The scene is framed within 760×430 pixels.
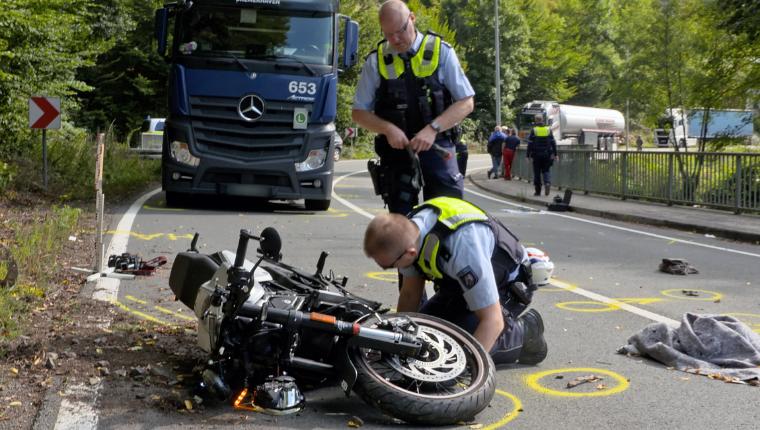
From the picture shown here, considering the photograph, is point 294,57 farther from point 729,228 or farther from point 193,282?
point 193,282

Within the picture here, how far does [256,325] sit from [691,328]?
267 cm

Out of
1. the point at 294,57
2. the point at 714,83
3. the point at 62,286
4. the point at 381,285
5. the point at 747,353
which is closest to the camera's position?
the point at 747,353

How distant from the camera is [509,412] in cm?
455

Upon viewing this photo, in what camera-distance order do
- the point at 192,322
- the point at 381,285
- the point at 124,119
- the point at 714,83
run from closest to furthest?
the point at 192,322
the point at 381,285
the point at 714,83
the point at 124,119

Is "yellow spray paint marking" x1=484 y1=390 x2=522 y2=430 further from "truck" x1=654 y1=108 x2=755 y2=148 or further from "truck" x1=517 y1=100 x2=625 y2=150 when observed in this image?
"truck" x1=517 y1=100 x2=625 y2=150

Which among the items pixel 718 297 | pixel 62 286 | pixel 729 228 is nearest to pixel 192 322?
pixel 62 286

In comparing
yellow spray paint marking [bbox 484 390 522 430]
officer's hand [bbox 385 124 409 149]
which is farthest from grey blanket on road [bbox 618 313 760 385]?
officer's hand [bbox 385 124 409 149]

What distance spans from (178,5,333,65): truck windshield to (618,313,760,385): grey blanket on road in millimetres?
9051

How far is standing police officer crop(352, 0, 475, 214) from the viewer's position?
225 inches

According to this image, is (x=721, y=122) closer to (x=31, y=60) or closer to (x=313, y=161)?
(x=313, y=161)

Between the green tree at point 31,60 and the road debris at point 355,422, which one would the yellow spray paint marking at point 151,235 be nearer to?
the green tree at point 31,60

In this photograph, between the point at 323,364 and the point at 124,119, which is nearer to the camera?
the point at 323,364

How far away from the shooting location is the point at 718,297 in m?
8.01

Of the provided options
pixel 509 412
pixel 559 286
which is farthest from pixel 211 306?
pixel 559 286
